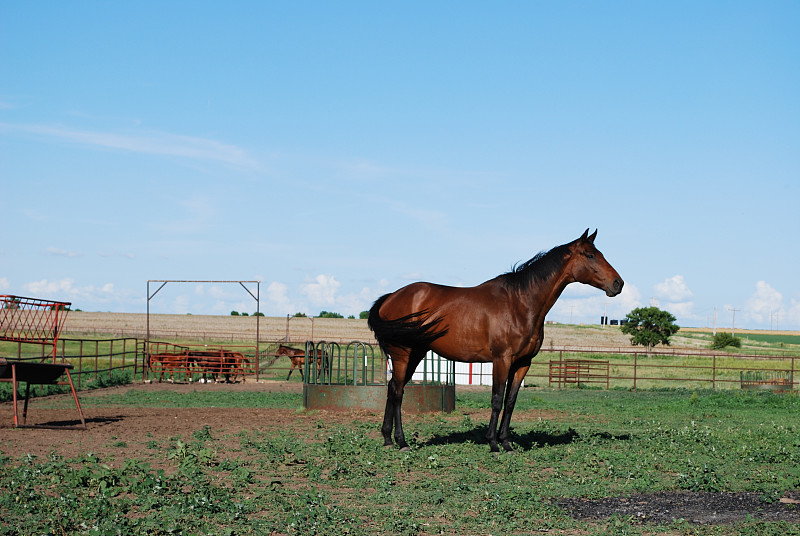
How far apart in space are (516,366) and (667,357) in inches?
2285

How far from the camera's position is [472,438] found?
11969 mm

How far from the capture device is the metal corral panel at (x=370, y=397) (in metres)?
15.9

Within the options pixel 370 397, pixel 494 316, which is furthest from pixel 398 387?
pixel 370 397

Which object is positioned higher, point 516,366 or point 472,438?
point 516,366

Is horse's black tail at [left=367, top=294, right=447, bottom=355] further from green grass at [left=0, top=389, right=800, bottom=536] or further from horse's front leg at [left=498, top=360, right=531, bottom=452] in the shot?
green grass at [left=0, top=389, right=800, bottom=536]

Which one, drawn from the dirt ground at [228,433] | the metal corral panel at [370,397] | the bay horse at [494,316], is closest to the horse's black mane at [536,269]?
the bay horse at [494,316]

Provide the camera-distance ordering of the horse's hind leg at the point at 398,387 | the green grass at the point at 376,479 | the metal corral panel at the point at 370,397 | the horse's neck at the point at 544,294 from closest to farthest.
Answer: the green grass at the point at 376,479 → the horse's neck at the point at 544,294 → the horse's hind leg at the point at 398,387 → the metal corral panel at the point at 370,397

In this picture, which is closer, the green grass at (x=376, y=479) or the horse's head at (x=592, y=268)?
the green grass at (x=376, y=479)

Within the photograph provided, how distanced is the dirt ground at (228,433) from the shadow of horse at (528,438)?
106 cm

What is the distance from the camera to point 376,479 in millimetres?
8500

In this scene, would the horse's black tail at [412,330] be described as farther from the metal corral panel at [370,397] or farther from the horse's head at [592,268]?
the metal corral panel at [370,397]

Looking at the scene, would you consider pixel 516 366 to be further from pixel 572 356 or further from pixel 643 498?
pixel 572 356

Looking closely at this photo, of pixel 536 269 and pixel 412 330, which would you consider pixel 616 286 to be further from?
pixel 412 330

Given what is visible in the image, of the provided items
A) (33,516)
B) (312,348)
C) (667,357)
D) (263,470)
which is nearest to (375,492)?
(263,470)
